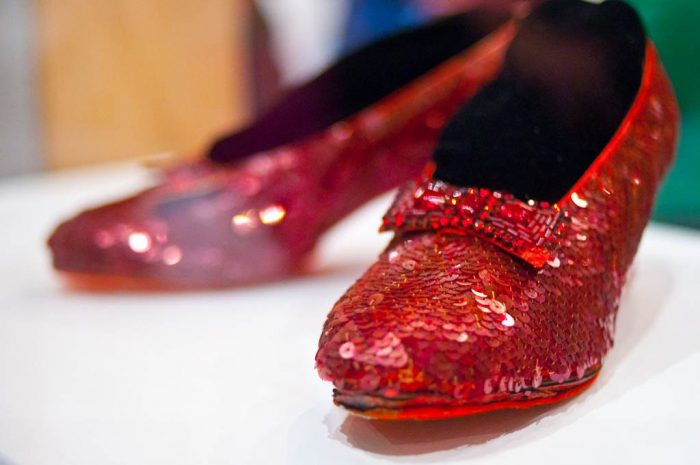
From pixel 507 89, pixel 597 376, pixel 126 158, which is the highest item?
pixel 507 89

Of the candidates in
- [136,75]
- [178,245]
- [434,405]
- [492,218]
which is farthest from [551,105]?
[136,75]

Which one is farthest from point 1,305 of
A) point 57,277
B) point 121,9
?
point 121,9

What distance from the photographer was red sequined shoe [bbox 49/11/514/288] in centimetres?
70

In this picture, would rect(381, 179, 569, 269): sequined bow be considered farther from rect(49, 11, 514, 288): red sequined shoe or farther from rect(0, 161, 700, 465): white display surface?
rect(49, 11, 514, 288): red sequined shoe

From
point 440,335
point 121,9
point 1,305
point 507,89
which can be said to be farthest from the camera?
point 121,9

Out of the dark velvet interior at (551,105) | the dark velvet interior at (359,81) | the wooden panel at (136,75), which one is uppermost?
the dark velvet interior at (551,105)

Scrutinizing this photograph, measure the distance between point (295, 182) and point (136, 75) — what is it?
39.5 inches

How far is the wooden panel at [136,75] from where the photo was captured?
1.46m

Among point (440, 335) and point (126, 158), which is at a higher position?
point (440, 335)

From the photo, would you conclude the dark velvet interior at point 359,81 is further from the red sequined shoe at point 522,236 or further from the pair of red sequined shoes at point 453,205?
the red sequined shoe at point 522,236

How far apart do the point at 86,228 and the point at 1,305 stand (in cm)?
10

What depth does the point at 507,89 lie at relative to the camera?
54cm

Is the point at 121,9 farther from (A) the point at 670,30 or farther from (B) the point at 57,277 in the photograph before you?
(A) the point at 670,30

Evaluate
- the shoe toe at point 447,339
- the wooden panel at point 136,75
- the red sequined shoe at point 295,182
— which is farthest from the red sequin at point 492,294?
the wooden panel at point 136,75
